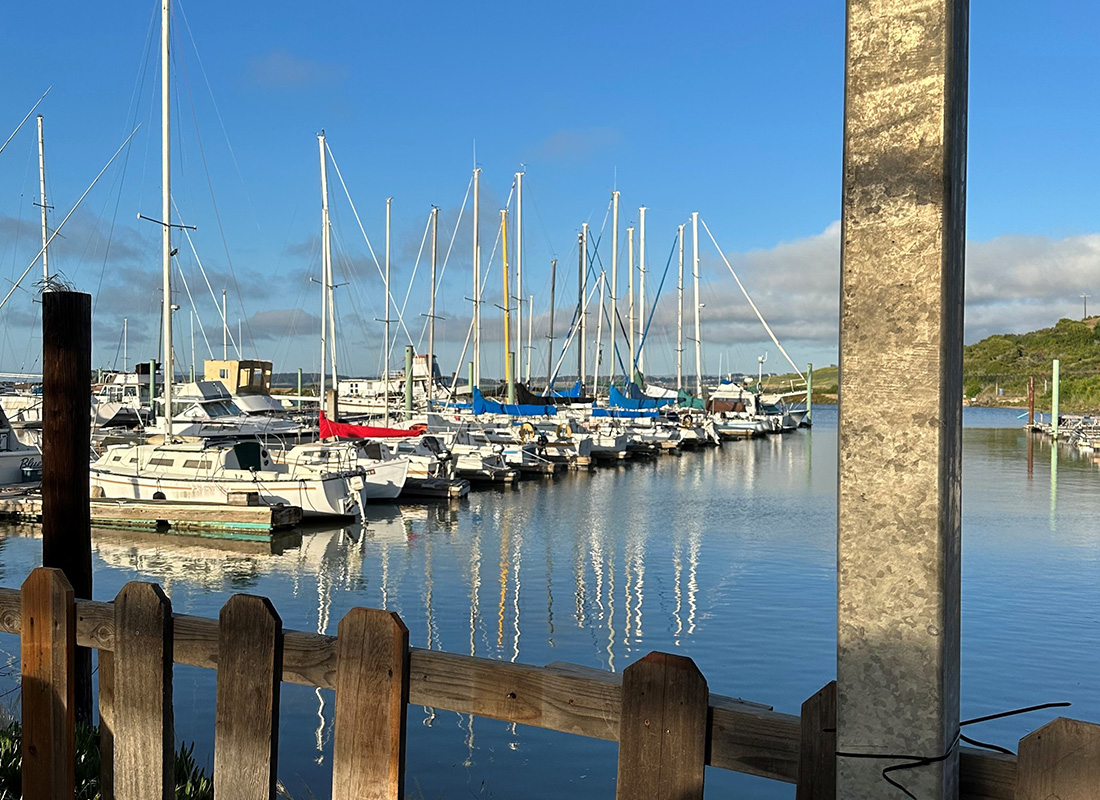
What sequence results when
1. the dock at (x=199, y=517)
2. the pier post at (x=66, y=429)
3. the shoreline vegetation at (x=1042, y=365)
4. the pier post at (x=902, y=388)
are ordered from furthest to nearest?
the shoreline vegetation at (x=1042, y=365), the dock at (x=199, y=517), the pier post at (x=66, y=429), the pier post at (x=902, y=388)

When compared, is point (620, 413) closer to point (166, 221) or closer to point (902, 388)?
point (166, 221)

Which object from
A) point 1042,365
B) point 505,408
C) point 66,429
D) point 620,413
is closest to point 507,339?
point 505,408

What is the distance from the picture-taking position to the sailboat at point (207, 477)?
1117 inches

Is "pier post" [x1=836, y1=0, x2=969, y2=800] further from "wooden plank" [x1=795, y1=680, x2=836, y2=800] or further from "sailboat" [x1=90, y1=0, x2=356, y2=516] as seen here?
"sailboat" [x1=90, y1=0, x2=356, y2=516]

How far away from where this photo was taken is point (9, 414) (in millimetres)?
66000

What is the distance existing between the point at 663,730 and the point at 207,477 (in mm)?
27753

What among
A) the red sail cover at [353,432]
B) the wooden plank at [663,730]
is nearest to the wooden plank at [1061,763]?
the wooden plank at [663,730]

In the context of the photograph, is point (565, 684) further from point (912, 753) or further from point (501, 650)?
point (501, 650)

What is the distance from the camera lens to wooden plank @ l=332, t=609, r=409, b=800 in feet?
10.1

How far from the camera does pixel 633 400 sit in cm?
7438

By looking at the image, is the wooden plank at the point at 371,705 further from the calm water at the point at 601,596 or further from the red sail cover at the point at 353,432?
the red sail cover at the point at 353,432

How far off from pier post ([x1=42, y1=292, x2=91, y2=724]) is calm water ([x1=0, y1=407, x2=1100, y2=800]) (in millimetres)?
4567

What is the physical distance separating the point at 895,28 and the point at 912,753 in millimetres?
1684

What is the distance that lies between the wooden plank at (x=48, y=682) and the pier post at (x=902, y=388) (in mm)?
2976
